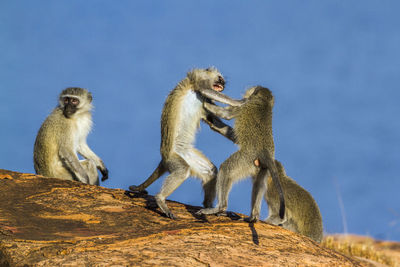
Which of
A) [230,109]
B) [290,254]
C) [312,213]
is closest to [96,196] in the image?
[230,109]

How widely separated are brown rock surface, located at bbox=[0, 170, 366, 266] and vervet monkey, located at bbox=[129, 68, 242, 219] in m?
0.41

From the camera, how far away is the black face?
8141mm

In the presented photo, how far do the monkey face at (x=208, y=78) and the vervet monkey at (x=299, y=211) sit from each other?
5.00 feet

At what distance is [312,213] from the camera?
7184mm

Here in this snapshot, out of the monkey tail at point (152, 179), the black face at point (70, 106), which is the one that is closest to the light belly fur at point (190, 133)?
the monkey tail at point (152, 179)

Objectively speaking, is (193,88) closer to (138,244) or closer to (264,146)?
(264,146)

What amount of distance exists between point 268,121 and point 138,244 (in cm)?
247

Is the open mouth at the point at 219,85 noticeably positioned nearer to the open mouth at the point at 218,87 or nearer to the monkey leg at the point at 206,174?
the open mouth at the point at 218,87

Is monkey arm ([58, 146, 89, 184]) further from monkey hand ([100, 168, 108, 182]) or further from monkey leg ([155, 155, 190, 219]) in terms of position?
monkey leg ([155, 155, 190, 219])

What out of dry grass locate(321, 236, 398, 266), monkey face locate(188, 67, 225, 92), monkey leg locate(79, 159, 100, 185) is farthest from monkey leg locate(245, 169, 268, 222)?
dry grass locate(321, 236, 398, 266)

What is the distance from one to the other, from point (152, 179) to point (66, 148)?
2040mm

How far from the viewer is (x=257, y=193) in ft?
19.1

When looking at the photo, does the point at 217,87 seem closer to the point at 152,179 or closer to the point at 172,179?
the point at 152,179

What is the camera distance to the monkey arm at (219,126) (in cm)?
651
